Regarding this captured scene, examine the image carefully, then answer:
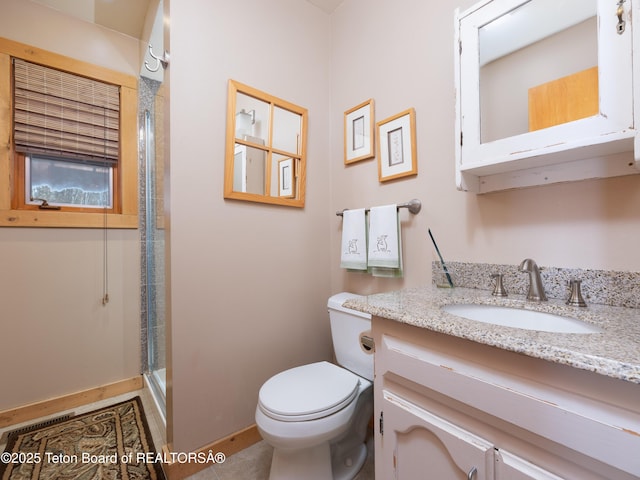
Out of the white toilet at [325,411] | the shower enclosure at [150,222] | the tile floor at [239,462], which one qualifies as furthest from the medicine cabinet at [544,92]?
→ the shower enclosure at [150,222]

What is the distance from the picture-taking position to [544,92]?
2.99ft

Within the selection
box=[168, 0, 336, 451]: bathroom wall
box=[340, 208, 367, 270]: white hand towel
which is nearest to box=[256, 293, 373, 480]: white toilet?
box=[340, 208, 367, 270]: white hand towel

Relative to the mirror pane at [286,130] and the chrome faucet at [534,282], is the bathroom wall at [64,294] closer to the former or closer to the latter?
the mirror pane at [286,130]

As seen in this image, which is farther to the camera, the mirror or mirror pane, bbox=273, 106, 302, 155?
mirror pane, bbox=273, 106, 302, 155

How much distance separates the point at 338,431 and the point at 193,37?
1778 millimetres

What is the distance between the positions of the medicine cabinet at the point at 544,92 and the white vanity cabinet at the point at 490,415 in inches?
24.1

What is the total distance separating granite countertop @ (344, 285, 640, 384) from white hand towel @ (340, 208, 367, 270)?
473mm

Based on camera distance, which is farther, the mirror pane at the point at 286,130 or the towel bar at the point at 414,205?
the mirror pane at the point at 286,130

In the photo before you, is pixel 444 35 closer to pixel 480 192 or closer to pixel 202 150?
pixel 480 192

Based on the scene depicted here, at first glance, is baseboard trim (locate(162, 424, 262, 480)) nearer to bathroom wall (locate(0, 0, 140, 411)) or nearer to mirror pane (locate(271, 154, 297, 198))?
bathroom wall (locate(0, 0, 140, 411))

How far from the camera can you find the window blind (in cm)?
167

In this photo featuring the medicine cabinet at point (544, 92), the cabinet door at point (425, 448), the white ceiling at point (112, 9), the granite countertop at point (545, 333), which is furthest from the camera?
the white ceiling at point (112, 9)

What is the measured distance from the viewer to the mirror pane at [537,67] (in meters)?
0.81

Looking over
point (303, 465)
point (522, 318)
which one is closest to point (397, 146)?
point (522, 318)
